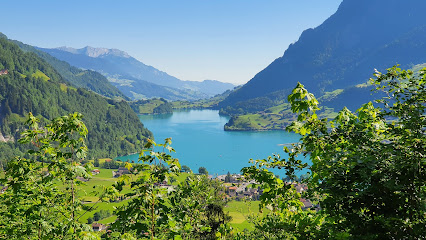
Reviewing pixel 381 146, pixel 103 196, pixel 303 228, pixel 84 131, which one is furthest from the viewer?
pixel 103 196

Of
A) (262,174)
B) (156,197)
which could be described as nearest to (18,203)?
(156,197)

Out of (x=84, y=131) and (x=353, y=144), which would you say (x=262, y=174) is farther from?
(x=84, y=131)

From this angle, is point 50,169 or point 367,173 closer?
point 367,173

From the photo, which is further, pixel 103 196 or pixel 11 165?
pixel 103 196

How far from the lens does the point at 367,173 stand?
4.15m

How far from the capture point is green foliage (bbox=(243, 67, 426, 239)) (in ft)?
13.0

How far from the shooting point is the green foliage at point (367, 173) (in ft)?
13.0

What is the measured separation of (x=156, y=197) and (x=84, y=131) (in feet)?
7.08

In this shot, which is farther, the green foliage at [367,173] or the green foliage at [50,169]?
the green foliage at [50,169]

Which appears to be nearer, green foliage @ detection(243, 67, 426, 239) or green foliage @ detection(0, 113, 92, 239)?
green foliage @ detection(243, 67, 426, 239)

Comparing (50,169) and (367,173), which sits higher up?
(367,173)

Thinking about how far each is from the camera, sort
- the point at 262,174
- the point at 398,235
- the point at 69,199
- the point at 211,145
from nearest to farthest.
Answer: the point at 398,235 → the point at 262,174 → the point at 69,199 → the point at 211,145

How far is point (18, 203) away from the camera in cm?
745

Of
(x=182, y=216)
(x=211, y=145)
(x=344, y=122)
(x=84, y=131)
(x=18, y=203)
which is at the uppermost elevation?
(x=344, y=122)
